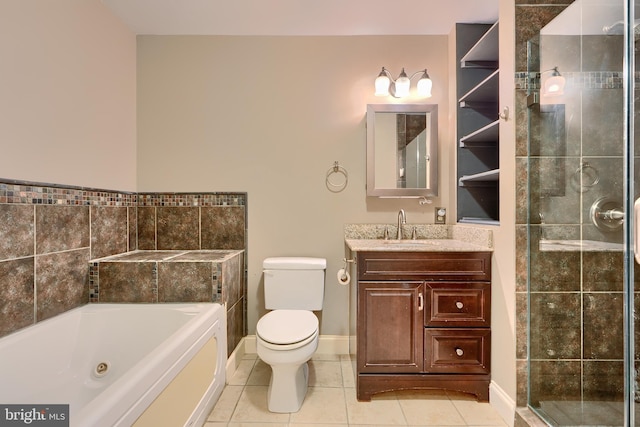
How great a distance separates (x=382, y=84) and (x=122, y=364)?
2412mm

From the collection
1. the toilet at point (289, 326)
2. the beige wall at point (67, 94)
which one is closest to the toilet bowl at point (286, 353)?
the toilet at point (289, 326)

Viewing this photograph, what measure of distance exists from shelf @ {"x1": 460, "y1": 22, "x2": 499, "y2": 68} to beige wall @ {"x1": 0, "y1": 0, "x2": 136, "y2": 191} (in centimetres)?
250

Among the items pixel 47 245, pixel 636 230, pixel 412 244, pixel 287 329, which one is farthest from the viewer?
pixel 412 244

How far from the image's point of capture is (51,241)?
1558mm

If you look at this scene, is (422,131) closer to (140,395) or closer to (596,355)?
(596,355)

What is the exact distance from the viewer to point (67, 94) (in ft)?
5.43

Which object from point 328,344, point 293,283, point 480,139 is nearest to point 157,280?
point 293,283

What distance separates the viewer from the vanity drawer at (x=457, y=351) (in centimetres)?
172

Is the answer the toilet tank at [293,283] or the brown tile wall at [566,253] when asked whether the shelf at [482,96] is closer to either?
the brown tile wall at [566,253]

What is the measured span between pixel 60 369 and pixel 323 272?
4.89 feet

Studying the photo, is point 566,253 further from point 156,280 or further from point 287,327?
point 156,280

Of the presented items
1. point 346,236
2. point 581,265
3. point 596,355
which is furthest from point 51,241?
point 596,355

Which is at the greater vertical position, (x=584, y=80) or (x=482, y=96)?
(x=482, y=96)

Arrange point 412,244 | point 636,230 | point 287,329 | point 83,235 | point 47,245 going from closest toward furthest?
point 636,230, point 47,245, point 287,329, point 83,235, point 412,244
